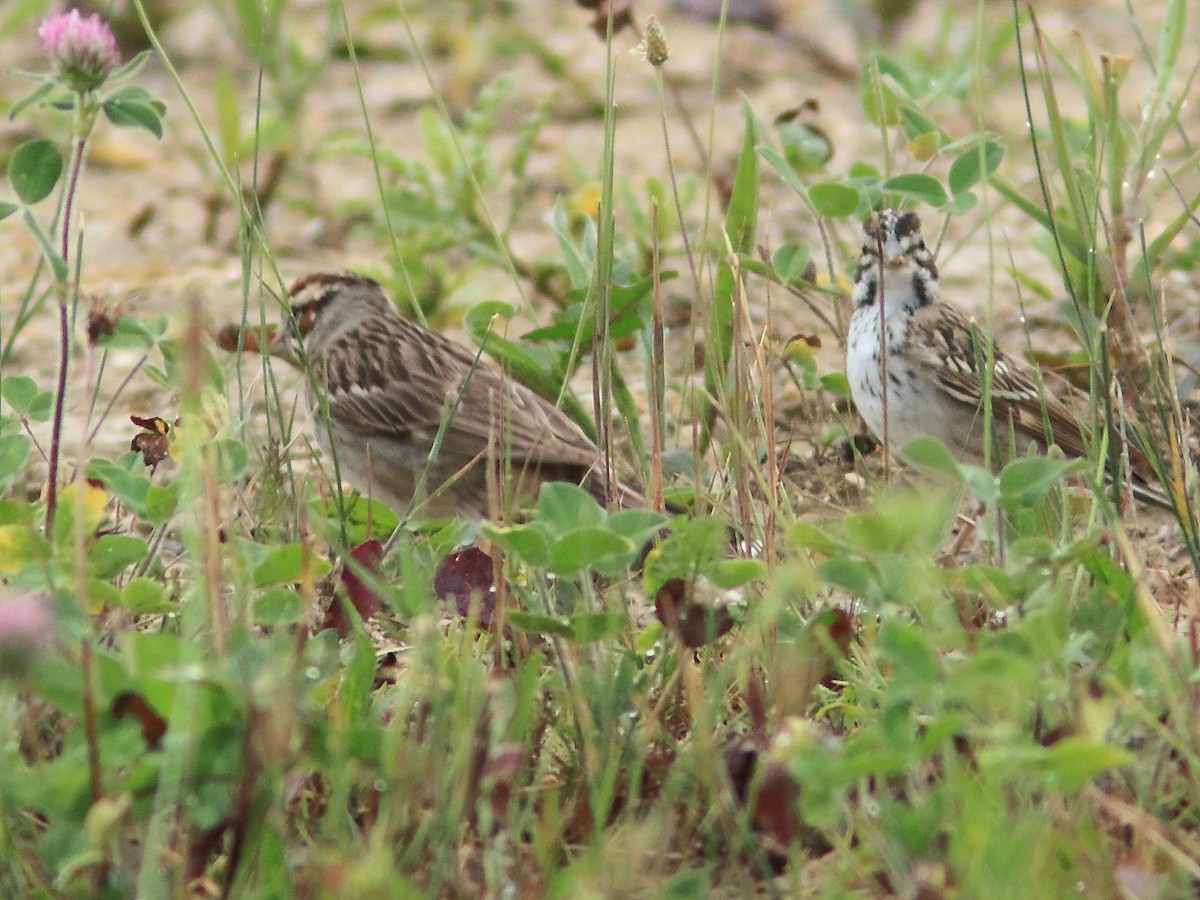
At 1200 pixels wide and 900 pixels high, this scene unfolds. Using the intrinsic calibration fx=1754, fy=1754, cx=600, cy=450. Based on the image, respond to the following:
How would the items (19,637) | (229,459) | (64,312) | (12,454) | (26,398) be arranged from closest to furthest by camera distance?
1. (19,637)
2. (229,459)
3. (64,312)
4. (12,454)
5. (26,398)

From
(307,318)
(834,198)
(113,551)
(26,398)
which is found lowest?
(113,551)

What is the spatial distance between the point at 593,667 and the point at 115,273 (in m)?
4.03

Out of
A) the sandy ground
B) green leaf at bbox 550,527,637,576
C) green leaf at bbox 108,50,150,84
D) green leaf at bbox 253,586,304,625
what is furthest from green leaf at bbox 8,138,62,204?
the sandy ground

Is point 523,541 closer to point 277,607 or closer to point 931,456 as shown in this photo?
point 277,607

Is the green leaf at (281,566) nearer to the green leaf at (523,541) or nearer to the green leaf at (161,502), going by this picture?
the green leaf at (161,502)

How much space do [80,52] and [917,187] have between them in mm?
1952

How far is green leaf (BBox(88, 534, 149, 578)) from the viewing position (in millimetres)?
2852

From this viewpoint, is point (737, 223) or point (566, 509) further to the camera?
point (737, 223)

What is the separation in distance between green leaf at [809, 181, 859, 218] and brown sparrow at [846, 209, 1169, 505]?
0.29m

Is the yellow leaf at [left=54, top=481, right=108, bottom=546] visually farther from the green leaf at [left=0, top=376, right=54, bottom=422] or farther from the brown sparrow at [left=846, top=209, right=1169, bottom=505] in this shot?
the brown sparrow at [left=846, top=209, right=1169, bottom=505]

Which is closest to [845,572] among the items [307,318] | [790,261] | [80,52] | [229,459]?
[229,459]

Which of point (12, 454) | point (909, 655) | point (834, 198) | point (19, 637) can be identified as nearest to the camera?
point (19, 637)

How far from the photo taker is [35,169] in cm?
320

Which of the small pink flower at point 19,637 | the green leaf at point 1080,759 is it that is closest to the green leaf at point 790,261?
the green leaf at point 1080,759
